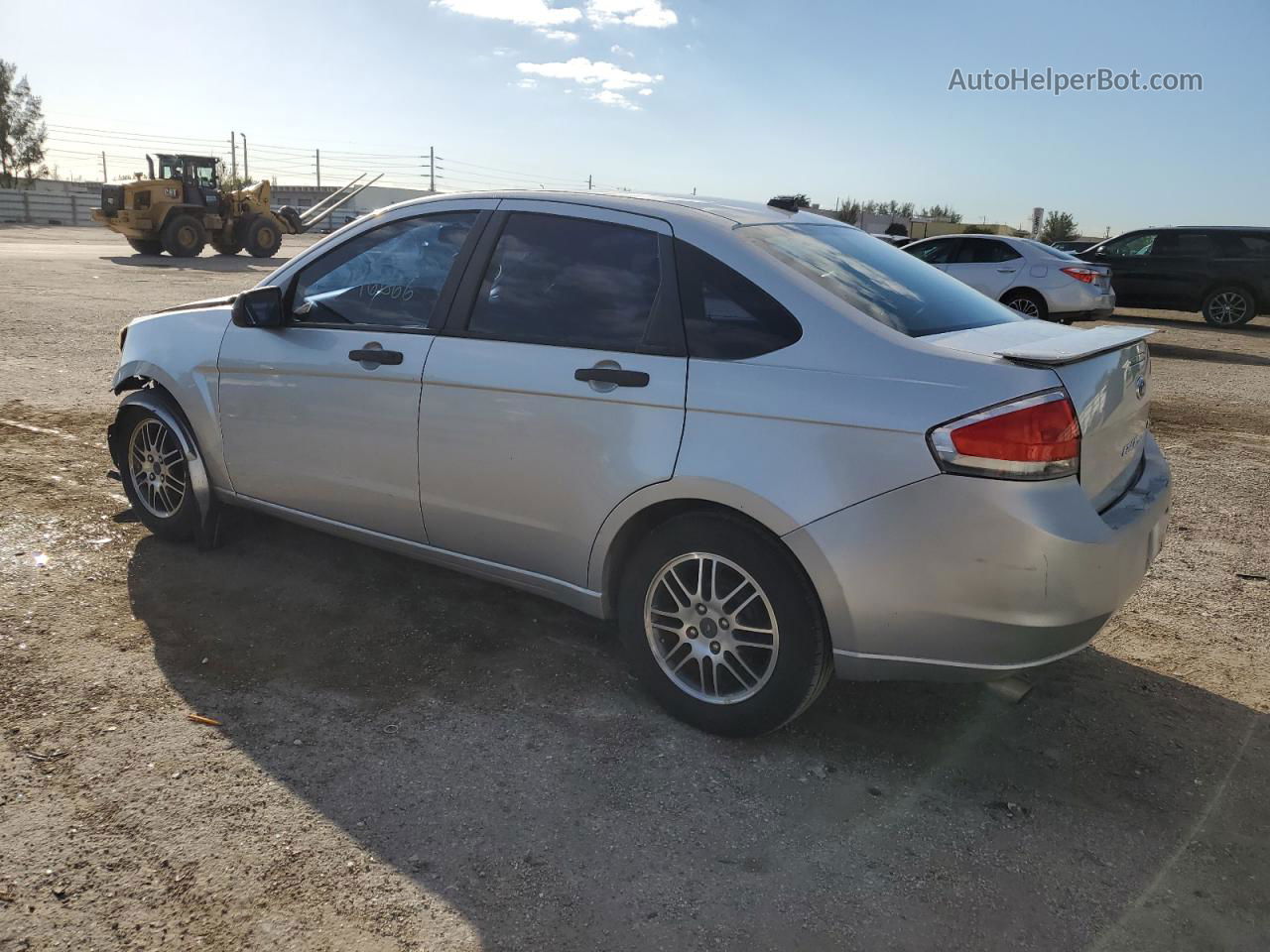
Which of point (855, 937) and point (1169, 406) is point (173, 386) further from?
point (1169, 406)

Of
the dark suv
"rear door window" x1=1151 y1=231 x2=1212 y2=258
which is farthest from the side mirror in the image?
"rear door window" x1=1151 y1=231 x2=1212 y2=258

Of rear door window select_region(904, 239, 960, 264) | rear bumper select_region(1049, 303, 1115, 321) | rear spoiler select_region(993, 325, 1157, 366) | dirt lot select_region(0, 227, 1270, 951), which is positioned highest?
rear door window select_region(904, 239, 960, 264)

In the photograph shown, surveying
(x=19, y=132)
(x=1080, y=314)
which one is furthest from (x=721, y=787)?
(x=19, y=132)

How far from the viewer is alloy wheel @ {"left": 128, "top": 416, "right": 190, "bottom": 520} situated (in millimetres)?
4434

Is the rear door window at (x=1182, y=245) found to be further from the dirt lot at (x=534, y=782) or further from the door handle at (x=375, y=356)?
the door handle at (x=375, y=356)

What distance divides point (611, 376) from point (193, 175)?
2632 centimetres

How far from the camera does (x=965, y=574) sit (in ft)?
8.45

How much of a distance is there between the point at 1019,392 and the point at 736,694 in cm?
124

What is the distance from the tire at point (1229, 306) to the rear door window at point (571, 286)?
1698 centimetres

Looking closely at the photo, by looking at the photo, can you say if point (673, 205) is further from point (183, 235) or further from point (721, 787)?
point (183, 235)

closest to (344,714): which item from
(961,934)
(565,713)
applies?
(565,713)

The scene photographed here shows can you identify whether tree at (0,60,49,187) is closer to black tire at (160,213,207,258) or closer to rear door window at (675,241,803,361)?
black tire at (160,213,207,258)

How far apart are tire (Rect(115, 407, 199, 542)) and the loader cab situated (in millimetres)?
23227

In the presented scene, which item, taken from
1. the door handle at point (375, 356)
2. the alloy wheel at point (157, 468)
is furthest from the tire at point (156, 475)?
the door handle at point (375, 356)
